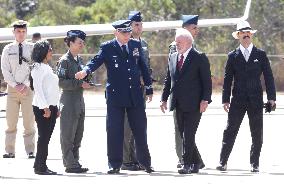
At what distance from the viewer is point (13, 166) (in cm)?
1225

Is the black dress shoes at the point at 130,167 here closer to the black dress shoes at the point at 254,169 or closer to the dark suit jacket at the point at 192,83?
the dark suit jacket at the point at 192,83

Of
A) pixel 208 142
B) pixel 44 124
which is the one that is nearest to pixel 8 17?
pixel 208 142

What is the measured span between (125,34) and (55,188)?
2.34 meters

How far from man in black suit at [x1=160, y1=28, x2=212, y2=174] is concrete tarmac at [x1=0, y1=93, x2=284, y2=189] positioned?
367 millimetres

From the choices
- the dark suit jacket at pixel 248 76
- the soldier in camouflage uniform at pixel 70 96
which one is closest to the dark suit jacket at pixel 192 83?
the dark suit jacket at pixel 248 76

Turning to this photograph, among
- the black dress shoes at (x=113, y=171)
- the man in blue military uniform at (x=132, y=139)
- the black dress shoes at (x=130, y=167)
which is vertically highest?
the man in blue military uniform at (x=132, y=139)

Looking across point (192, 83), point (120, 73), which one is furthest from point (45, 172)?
point (192, 83)

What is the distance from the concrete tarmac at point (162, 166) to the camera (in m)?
10.5

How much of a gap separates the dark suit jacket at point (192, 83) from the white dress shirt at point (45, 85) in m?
1.42

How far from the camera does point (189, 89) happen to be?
11.7 meters

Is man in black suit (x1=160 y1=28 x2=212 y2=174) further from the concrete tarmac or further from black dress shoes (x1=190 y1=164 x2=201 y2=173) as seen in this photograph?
the concrete tarmac

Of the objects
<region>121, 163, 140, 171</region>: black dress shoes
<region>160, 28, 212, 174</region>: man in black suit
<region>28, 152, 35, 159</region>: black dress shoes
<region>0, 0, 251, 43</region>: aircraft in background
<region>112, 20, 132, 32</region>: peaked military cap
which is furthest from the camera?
<region>0, 0, 251, 43</region>: aircraft in background

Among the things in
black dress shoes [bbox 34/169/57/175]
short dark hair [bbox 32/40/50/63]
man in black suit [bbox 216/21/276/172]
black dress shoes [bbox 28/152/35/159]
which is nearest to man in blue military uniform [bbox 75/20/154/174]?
short dark hair [bbox 32/40/50/63]

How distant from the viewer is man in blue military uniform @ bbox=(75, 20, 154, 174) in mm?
11594
